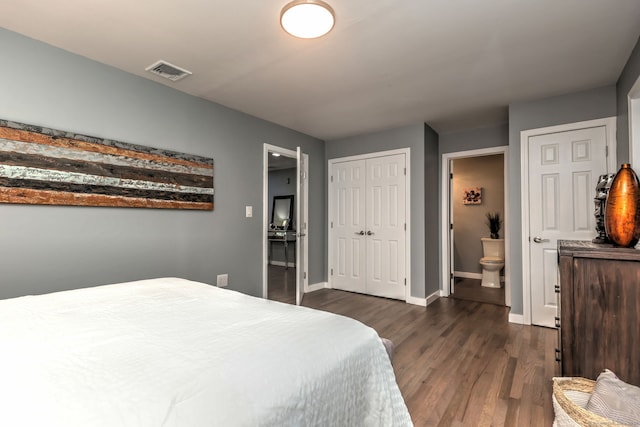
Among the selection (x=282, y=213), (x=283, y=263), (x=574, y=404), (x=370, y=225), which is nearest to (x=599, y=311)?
(x=574, y=404)

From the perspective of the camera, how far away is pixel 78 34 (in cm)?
215

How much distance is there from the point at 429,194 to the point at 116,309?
3770mm

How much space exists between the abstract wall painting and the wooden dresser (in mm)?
3077

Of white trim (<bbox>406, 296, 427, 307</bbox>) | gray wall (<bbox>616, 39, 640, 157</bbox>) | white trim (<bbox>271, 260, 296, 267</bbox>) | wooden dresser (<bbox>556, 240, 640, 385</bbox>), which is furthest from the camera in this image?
white trim (<bbox>271, 260, 296, 267</bbox>)

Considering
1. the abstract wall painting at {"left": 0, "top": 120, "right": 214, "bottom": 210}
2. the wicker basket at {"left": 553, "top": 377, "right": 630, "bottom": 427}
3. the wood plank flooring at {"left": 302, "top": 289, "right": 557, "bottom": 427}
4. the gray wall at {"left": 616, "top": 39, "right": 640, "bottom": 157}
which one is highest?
the gray wall at {"left": 616, "top": 39, "right": 640, "bottom": 157}

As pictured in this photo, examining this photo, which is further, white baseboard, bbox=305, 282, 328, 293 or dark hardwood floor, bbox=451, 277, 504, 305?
white baseboard, bbox=305, 282, 328, 293

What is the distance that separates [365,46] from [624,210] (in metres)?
1.95

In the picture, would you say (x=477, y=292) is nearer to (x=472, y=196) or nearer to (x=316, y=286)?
(x=472, y=196)

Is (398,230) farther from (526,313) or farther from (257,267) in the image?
(257,267)

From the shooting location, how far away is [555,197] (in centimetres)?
315

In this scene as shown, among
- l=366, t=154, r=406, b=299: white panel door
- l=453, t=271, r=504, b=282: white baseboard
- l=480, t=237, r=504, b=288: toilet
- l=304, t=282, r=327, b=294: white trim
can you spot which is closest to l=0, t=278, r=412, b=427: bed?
l=366, t=154, r=406, b=299: white panel door

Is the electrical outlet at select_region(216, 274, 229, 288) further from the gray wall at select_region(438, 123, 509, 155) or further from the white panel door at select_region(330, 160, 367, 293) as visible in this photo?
the gray wall at select_region(438, 123, 509, 155)

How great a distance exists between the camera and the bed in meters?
0.68

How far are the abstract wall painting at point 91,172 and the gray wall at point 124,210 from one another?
77 mm
